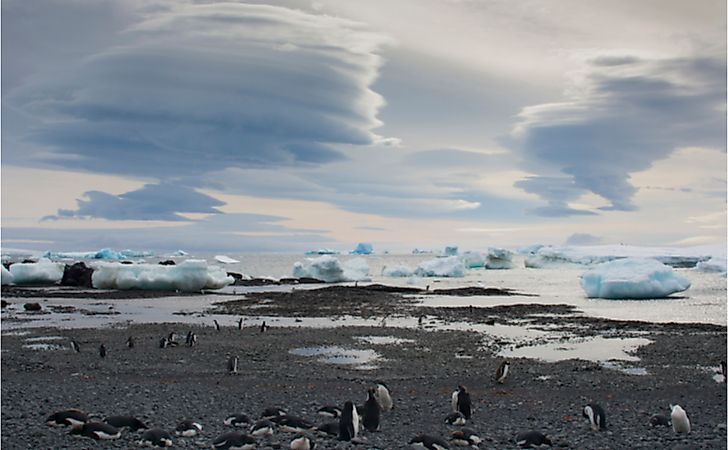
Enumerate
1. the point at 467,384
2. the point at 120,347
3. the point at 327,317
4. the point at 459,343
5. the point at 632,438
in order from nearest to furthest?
the point at 632,438 < the point at 467,384 < the point at 120,347 < the point at 459,343 < the point at 327,317

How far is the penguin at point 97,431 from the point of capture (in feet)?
29.1

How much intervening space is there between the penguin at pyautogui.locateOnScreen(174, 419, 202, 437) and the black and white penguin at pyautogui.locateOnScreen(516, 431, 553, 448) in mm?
4177

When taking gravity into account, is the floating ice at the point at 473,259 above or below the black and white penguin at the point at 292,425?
above

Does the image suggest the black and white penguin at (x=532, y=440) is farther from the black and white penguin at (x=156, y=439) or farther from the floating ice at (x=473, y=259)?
the floating ice at (x=473, y=259)

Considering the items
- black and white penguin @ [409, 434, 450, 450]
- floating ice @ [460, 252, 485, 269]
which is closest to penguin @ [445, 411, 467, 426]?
black and white penguin @ [409, 434, 450, 450]

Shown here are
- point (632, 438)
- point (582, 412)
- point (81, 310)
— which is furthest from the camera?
point (81, 310)

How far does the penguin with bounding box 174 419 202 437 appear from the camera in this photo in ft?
30.0

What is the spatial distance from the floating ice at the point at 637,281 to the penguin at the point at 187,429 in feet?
111

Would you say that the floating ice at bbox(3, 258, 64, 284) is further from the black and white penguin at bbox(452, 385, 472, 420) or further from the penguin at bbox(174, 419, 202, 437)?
the black and white penguin at bbox(452, 385, 472, 420)

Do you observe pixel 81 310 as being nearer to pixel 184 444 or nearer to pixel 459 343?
pixel 459 343

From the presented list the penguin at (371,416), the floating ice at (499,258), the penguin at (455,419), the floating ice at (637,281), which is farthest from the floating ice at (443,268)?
the penguin at (371,416)

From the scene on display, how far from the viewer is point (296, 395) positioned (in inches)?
482

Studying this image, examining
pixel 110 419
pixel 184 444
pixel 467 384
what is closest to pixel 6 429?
pixel 110 419

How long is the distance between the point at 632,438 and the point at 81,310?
26.9 m
